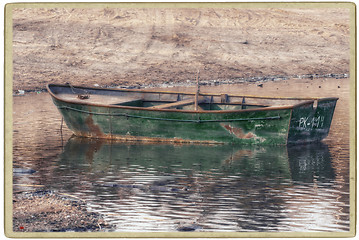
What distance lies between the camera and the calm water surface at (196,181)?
527 inches

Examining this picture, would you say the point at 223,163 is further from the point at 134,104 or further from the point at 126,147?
the point at 134,104

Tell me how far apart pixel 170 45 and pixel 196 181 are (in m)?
31.7

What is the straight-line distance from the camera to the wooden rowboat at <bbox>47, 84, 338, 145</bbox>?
20703mm

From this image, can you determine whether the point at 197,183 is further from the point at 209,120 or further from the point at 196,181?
the point at 209,120

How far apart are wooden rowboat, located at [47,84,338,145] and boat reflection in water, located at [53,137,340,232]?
37cm

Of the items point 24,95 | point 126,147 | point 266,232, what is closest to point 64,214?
point 266,232

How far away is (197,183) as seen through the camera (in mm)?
16594

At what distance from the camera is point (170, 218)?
526 inches

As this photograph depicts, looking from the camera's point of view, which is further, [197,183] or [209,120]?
[209,120]

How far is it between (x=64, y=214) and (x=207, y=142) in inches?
333

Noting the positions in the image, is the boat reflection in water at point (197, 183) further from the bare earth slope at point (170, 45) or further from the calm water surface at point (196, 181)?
the bare earth slope at point (170, 45)

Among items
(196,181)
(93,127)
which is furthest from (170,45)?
(196,181)

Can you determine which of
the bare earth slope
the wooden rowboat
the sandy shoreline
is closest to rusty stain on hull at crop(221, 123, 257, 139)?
the wooden rowboat

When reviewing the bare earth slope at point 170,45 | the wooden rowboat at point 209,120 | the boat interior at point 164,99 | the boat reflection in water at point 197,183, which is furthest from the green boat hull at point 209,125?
the bare earth slope at point 170,45
